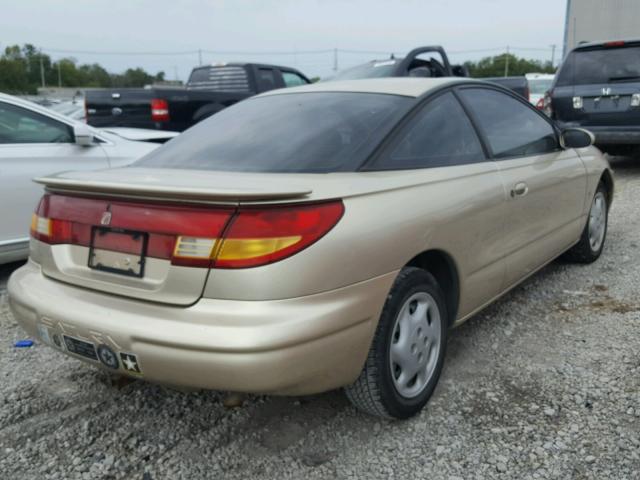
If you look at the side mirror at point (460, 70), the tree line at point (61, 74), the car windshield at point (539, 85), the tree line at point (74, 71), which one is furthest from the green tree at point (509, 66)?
the side mirror at point (460, 70)

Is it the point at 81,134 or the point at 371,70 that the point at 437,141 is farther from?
the point at 371,70

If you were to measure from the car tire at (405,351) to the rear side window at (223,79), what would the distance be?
811 centimetres

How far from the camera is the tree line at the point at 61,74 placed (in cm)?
7794

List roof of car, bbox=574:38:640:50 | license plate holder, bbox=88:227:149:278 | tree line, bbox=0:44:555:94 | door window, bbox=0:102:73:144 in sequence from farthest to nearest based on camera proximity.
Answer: tree line, bbox=0:44:555:94
roof of car, bbox=574:38:640:50
door window, bbox=0:102:73:144
license plate holder, bbox=88:227:149:278

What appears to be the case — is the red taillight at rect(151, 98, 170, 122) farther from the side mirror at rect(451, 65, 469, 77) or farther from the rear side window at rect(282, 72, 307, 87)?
the side mirror at rect(451, 65, 469, 77)

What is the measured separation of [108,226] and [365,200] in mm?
961

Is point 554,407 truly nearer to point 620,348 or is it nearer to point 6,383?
point 620,348

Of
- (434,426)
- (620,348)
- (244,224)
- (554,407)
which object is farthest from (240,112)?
(620,348)

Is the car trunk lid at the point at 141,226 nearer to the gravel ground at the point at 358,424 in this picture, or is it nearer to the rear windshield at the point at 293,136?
the rear windshield at the point at 293,136

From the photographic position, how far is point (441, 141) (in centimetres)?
292

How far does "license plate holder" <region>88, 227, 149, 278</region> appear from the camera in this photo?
220 cm

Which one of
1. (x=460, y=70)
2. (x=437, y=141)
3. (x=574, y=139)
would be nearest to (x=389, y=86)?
(x=437, y=141)

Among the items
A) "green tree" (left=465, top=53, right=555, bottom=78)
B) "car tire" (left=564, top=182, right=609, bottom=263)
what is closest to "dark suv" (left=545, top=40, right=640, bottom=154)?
"car tire" (left=564, top=182, right=609, bottom=263)

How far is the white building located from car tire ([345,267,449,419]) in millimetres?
29598
